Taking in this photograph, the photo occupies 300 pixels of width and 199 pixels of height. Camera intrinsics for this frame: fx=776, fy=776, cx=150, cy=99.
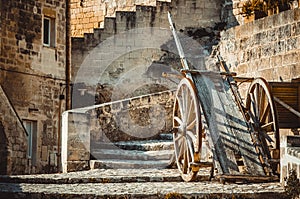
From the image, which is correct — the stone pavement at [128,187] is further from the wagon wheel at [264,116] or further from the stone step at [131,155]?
the stone step at [131,155]

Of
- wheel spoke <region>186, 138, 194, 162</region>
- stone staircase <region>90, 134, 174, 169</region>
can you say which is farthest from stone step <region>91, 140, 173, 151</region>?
wheel spoke <region>186, 138, 194, 162</region>

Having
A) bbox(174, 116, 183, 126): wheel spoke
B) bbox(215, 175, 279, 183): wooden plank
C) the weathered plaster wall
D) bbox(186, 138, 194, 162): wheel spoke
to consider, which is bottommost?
bbox(215, 175, 279, 183): wooden plank

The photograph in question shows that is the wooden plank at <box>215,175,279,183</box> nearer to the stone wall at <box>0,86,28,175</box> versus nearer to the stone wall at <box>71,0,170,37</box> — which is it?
the stone wall at <box>0,86,28,175</box>

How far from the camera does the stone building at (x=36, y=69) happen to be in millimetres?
17516

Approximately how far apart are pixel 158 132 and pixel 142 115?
0.48 m

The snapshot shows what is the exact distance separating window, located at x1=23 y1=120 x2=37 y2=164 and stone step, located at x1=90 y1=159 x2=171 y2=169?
4333 millimetres

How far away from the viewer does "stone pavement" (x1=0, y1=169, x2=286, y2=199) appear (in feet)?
30.0

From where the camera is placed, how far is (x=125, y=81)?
2098cm

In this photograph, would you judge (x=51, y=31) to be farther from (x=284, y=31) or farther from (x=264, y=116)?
(x=264, y=116)

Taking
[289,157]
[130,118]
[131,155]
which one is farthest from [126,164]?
[289,157]

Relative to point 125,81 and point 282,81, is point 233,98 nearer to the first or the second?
point 282,81

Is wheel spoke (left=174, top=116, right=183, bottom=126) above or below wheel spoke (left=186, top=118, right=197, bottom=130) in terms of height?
above

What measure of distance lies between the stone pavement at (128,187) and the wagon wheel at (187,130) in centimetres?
22

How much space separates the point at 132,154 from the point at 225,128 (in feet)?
12.5
